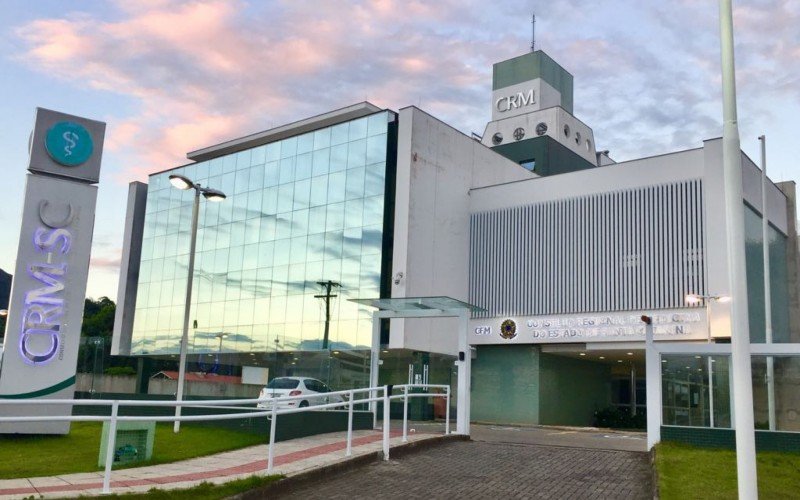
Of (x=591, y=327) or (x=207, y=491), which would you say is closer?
(x=207, y=491)

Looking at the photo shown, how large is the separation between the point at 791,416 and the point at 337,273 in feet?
83.3

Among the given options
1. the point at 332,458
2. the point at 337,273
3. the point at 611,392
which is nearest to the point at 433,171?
the point at 337,273

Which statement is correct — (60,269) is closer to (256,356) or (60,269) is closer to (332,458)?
(332,458)

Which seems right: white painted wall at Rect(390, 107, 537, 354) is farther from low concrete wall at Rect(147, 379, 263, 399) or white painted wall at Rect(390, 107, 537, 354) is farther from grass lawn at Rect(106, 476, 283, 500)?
grass lawn at Rect(106, 476, 283, 500)

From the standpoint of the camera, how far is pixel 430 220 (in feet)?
124

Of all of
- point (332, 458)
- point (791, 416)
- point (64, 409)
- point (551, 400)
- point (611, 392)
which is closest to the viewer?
point (332, 458)

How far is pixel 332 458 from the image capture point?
13258 millimetres

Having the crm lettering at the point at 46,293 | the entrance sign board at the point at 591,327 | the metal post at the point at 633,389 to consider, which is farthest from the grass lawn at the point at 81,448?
the metal post at the point at 633,389

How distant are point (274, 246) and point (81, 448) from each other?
27.5 meters

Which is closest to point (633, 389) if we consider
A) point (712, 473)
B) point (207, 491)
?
point (712, 473)

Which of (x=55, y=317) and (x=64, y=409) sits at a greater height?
(x=55, y=317)

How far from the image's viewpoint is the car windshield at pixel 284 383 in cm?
2500

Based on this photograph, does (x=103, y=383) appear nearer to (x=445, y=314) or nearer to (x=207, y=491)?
(x=445, y=314)

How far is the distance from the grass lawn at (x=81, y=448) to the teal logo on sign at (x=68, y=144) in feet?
21.0
